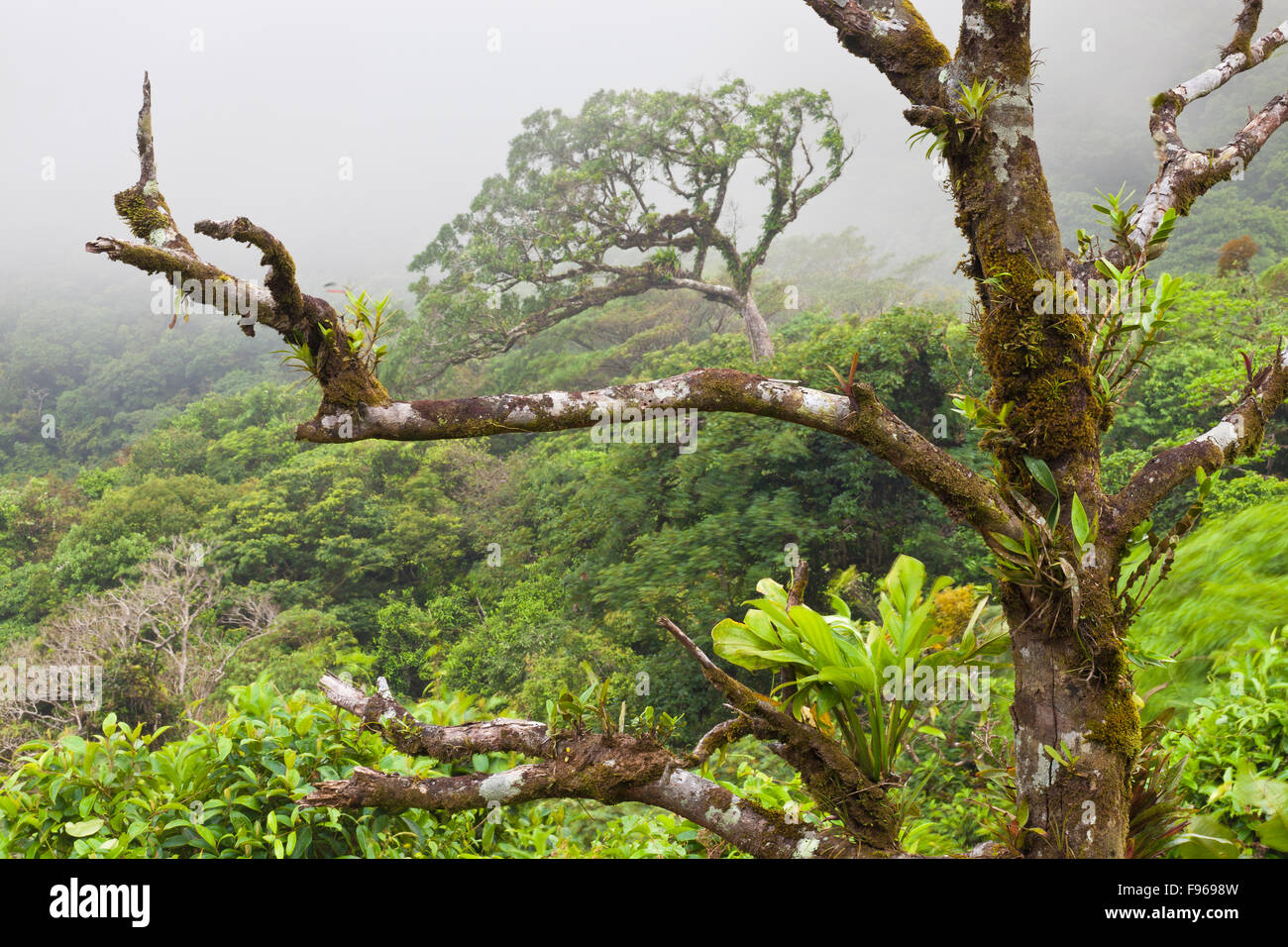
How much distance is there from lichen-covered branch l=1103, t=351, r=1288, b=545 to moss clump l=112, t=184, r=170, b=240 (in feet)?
6.37

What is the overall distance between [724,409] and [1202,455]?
107 cm

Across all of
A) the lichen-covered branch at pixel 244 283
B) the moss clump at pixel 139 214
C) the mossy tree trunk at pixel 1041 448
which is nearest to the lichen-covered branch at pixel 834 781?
the mossy tree trunk at pixel 1041 448

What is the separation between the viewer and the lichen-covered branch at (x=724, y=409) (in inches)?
59.2

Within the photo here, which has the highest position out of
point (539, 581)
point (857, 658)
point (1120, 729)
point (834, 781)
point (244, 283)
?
point (244, 283)

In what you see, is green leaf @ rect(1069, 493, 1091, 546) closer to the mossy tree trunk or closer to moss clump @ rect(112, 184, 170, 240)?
the mossy tree trunk

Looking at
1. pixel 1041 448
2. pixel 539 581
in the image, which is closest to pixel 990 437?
pixel 1041 448

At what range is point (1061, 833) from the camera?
60.5 inches

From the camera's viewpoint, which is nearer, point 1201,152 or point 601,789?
point 601,789

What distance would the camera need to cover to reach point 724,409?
1.62 meters

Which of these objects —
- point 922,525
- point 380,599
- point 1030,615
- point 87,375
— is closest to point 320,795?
point 1030,615

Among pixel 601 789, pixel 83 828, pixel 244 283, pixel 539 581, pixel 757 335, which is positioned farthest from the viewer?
pixel 539 581

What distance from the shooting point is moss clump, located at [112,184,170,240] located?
137cm

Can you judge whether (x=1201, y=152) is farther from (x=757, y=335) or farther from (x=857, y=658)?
(x=757, y=335)

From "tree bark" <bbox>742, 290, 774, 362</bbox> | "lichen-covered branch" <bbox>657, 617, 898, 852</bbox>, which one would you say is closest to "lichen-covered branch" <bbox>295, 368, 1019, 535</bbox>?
"lichen-covered branch" <bbox>657, 617, 898, 852</bbox>
